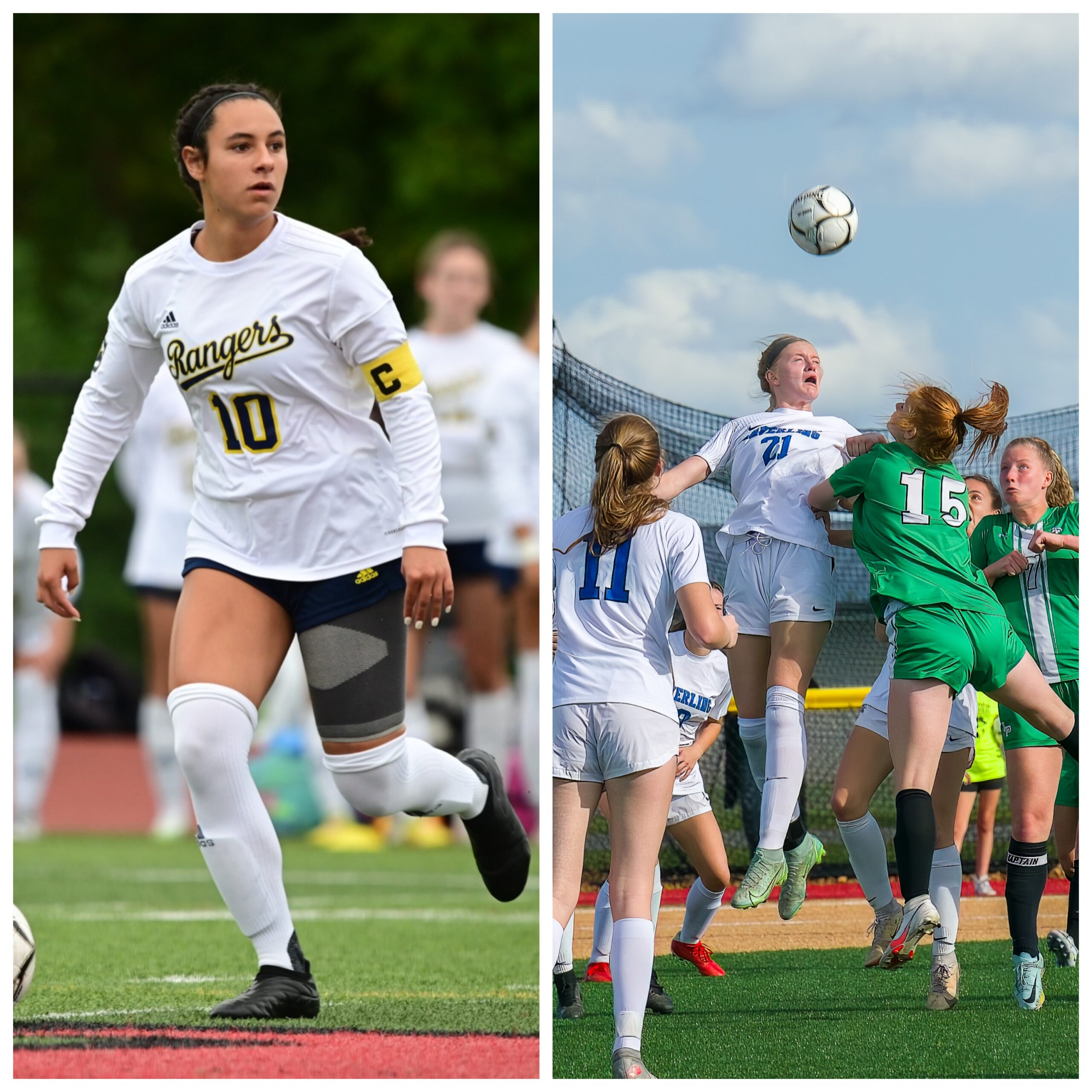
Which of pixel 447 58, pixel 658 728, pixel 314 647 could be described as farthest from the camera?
pixel 447 58

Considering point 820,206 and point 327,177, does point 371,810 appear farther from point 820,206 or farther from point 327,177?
point 327,177

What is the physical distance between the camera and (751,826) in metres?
4.64

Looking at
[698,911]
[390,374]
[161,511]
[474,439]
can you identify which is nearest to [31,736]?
[161,511]

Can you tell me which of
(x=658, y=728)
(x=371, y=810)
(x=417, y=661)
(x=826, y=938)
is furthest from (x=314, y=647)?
(x=417, y=661)

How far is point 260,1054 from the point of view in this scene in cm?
440

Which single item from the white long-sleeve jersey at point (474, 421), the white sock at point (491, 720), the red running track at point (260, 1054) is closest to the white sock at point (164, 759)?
the white sock at point (491, 720)

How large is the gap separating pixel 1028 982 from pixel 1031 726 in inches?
25.8

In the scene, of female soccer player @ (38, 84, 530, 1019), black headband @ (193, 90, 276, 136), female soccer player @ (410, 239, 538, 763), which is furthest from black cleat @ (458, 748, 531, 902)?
female soccer player @ (410, 239, 538, 763)

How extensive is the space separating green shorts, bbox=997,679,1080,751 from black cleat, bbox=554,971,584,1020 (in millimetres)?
1313

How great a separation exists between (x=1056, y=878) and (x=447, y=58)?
56.2 ft

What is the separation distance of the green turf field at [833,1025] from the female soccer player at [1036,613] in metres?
0.17

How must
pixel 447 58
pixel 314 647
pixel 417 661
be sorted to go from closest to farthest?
pixel 314 647 → pixel 417 661 → pixel 447 58

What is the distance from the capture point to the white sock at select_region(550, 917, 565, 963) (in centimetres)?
445

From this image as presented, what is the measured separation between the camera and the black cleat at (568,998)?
4.61 metres
